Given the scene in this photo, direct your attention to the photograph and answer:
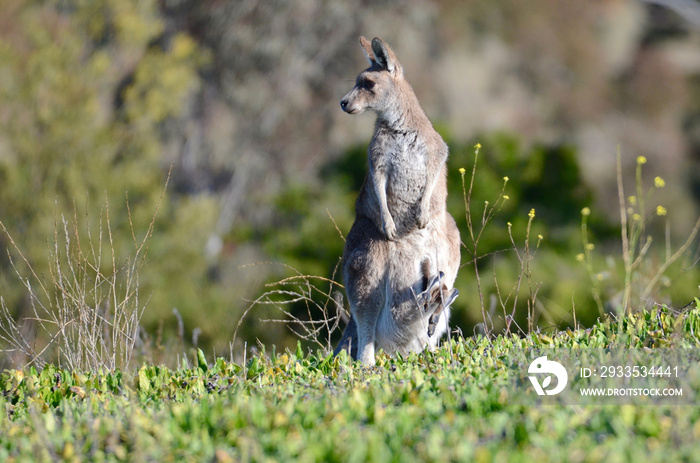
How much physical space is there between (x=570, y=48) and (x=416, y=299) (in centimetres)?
1979

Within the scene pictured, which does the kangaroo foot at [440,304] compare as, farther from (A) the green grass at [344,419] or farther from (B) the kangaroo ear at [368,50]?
(B) the kangaroo ear at [368,50]

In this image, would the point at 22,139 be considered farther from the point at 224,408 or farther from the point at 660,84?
the point at 660,84

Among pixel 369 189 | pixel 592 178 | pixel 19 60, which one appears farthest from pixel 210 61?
pixel 369 189

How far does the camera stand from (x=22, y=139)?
14.2 meters

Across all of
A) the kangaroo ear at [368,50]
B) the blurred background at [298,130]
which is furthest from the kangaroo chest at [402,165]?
the blurred background at [298,130]

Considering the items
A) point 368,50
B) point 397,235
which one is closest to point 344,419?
point 397,235

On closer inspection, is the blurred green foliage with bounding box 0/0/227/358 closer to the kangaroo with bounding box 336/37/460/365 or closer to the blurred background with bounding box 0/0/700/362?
the blurred background with bounding box 0/0/700/362

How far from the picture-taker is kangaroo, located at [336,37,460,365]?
4902 mm

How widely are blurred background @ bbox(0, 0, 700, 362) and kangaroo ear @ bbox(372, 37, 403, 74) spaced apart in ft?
10.8

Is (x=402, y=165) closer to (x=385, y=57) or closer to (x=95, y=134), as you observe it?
(x=385, y=57)

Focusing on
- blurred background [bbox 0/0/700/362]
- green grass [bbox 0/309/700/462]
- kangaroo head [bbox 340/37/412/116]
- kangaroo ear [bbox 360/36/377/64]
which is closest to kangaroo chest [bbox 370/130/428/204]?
kangaroo head [bbox 340/37/412/116]

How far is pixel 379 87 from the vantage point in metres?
5.05

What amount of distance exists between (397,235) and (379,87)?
904 mm

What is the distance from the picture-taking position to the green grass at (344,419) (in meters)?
2.69
